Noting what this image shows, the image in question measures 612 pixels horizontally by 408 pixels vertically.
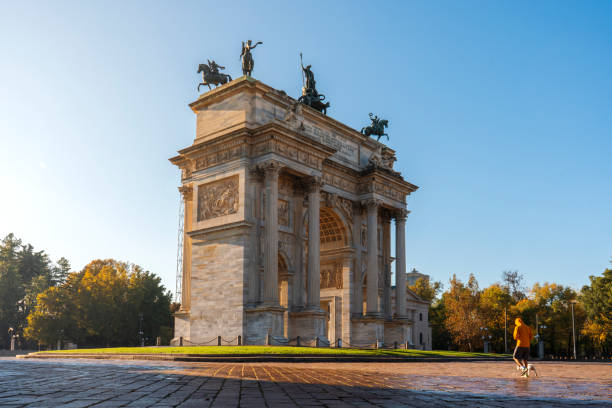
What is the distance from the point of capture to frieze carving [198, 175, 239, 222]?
126 ft

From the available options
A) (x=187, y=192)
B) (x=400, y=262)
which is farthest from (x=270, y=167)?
(x=400, y=262)

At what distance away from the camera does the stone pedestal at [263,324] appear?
34.9 metres

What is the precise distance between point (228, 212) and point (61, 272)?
208ft

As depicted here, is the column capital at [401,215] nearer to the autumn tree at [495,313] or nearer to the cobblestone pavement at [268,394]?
the autumn tree at [495,313]

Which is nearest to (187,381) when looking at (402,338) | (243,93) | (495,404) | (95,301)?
(495,404)

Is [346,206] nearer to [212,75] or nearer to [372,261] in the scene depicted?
[372,261]

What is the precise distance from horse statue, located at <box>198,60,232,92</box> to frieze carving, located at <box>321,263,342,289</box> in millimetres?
17248

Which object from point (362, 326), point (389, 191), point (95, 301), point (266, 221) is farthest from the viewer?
point (95, 301)

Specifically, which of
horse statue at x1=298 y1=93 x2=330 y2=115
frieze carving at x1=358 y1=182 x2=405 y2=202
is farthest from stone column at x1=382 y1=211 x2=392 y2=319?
horse statue at x1=298 y1=93 x2=330 y2=115

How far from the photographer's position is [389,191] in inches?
1967

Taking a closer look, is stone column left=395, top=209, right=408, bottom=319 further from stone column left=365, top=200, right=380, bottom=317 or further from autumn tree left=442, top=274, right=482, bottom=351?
autumn tree left=442, top=274, right=482, bottom=351

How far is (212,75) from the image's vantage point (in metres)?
43.2

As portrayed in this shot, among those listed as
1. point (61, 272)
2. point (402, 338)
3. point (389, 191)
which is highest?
point (389, 191)

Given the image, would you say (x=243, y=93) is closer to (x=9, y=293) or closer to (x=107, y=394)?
(x=107, y=394)
